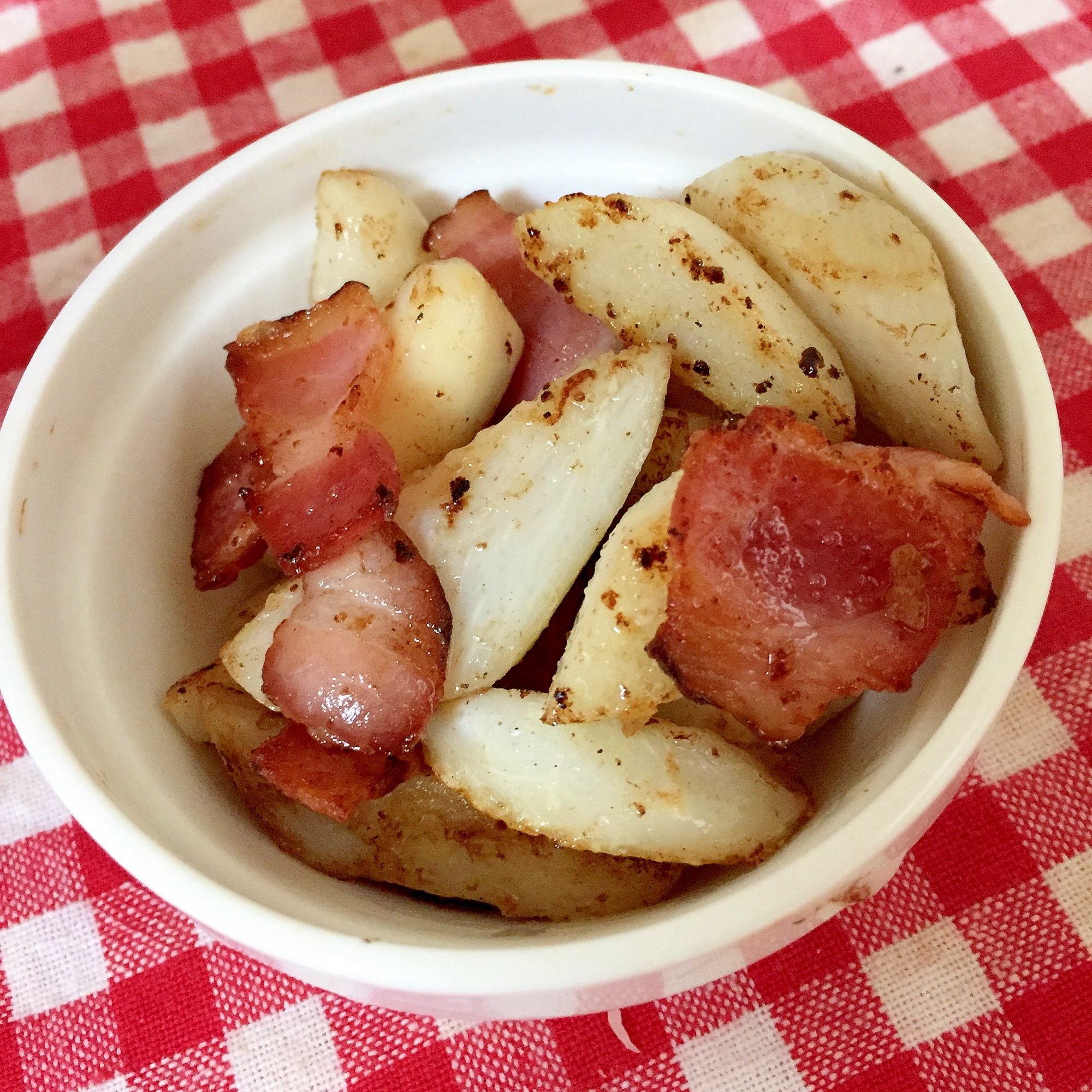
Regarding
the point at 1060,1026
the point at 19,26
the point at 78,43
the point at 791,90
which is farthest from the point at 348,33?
the point at 1060,1026

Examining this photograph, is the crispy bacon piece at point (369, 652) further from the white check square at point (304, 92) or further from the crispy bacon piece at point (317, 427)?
the white check square at point (304, 92)

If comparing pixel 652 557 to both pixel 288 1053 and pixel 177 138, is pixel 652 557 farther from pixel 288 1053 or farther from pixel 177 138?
pixel 177 138

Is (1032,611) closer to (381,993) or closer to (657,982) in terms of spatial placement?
(657,982)

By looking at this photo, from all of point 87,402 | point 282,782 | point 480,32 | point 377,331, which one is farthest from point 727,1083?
point 480,32

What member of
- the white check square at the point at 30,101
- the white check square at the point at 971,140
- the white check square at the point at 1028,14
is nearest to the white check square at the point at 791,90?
the white check square at the point at 971,140

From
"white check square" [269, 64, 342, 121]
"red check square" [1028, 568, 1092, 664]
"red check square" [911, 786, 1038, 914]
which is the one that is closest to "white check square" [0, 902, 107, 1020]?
"red check square" [911, 786, 1038, 914]
